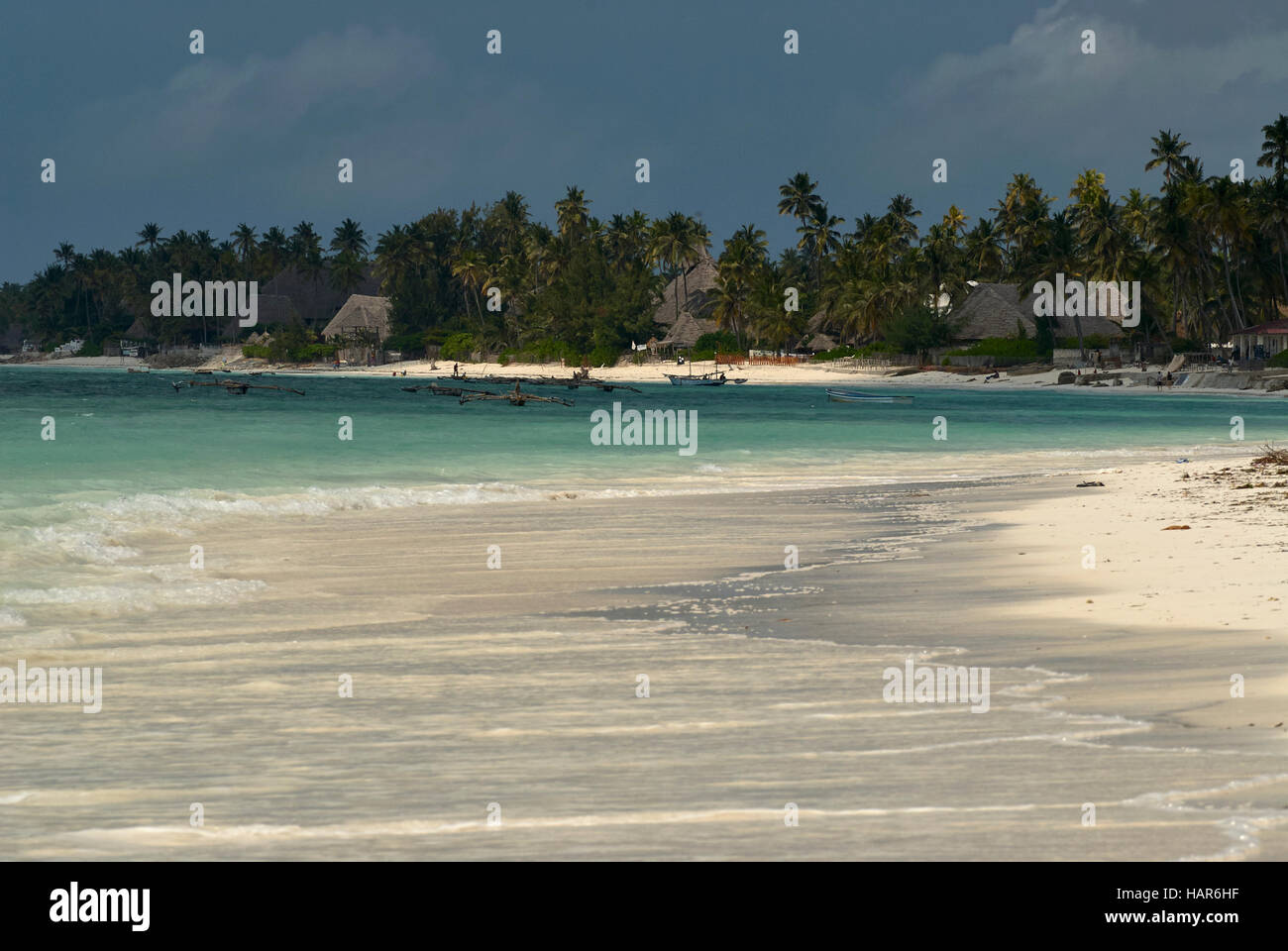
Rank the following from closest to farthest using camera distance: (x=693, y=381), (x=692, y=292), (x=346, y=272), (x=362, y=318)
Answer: (x=693, y=381), (x=692, y=292), (x=362, y=318), (x=346, y=272)

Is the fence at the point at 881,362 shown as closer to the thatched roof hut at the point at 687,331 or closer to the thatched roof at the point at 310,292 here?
the thatched roof hut at the point at 687,331

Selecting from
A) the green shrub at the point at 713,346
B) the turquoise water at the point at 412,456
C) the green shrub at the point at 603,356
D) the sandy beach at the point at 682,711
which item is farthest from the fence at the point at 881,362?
the sandy beach at the point at 682,711

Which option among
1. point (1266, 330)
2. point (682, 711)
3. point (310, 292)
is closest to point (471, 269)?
point (310, 292)

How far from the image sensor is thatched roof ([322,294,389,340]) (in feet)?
486

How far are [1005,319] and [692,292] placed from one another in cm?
3603

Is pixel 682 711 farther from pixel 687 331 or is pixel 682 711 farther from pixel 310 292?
pixel 310 292

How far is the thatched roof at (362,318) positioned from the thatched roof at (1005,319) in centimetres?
6559

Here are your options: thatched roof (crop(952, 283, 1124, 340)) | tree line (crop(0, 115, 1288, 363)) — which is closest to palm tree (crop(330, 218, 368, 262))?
tree line (crop(0, 115, 1288, 363))

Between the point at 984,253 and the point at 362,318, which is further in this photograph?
the point at 362,318

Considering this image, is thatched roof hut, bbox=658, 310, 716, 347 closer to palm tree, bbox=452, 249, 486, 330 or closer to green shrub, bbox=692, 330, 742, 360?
green shrub, bbox=692, 330, 742, 360

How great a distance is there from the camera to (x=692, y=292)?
135625mm

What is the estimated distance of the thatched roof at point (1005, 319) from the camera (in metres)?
109

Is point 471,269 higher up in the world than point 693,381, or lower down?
higher up

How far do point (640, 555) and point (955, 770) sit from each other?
8.75 m
